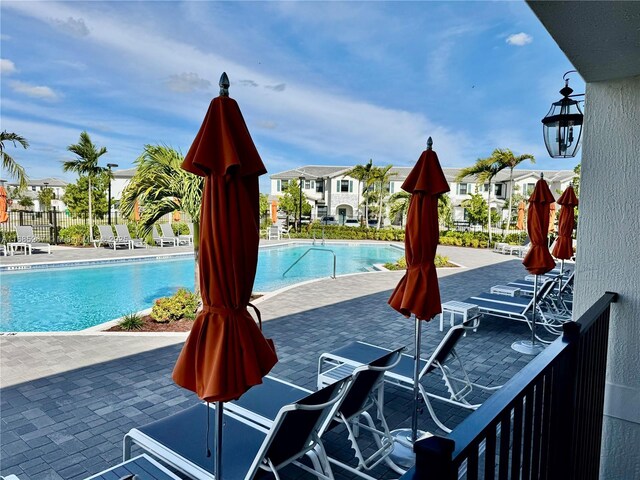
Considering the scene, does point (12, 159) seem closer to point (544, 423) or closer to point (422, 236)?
point (422, 236)

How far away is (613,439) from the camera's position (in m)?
3.51

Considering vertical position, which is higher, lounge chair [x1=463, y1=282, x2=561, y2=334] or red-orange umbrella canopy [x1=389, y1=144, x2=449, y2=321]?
red-orange umbrella canopy [x1=389, y1=144, x2=449, y2=321]

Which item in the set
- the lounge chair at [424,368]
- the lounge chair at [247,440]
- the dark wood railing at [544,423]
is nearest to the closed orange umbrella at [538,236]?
the lounge chair at [424,368]

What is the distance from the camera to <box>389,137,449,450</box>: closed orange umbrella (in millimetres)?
3736

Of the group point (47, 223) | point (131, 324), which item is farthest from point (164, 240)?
point (131, 324)

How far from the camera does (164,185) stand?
8398mm

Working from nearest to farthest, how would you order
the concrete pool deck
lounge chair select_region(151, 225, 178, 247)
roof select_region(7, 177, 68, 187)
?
the concrete pool deck → lounge chair select_region(151, 225, 178, 247) → roof select_region(7, 177, 68, 187)

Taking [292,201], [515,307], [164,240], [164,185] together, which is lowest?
[515,307]

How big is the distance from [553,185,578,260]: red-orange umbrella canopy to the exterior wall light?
15.5 ft

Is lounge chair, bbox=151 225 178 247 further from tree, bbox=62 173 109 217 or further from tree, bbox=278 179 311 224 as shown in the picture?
tree, bbox=278 179 311 224

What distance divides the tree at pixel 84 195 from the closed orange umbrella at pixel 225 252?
2320 centimetres

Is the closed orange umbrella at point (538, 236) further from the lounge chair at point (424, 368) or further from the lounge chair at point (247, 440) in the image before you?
the lounge chair at point (247, 440)

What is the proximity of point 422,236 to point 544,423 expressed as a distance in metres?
2.16

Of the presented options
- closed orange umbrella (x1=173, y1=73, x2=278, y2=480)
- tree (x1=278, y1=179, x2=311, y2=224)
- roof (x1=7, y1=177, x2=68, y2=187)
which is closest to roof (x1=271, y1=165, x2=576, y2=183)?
tree (x1=278, y1=179, x2=311, y2=224)
